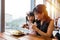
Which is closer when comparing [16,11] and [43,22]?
[43,22]

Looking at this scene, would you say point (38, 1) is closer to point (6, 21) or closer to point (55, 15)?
point (55, 15)

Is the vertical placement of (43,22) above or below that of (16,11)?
below

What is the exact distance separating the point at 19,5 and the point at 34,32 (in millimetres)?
1252

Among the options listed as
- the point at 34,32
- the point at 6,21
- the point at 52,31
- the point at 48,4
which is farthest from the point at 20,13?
the point at 52,31

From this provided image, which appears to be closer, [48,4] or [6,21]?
[48,4]

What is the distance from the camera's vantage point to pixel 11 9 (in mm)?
3137

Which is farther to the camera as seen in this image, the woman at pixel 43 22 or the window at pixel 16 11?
the window at pixel 16 11

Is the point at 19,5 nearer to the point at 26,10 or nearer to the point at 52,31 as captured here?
the point at 26,10

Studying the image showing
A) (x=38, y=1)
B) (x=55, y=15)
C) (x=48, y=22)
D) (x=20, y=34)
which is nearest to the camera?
(x=20, y=34)

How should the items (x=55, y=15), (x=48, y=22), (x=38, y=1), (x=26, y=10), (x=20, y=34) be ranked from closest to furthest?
(x=20, y=34)
(x=48, y=22)
(x=55, y=15)
(x=38, y=1)
(x=26, y=10)

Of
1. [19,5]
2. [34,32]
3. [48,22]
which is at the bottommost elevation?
[34,32]

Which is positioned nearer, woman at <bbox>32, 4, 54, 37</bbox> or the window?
woman at <bbox>32, 4, 54, 37</bbox>

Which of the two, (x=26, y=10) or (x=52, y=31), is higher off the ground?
(x=26, y=10)

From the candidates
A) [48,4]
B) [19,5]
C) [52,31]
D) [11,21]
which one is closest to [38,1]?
[48,4]
